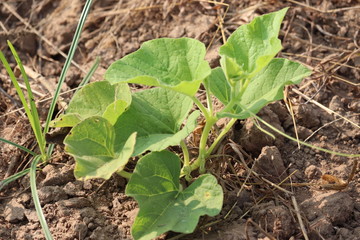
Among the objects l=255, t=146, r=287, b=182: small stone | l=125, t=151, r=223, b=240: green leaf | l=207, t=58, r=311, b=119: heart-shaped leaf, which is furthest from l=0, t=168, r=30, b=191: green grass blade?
l=255, t=146, r=287, b=182: small stone

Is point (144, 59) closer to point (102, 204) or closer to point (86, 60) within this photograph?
point (102, 204)

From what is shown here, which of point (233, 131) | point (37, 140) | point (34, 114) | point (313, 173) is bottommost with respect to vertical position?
point (313, 173)

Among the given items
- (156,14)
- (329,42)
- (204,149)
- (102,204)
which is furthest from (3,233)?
(329,42)

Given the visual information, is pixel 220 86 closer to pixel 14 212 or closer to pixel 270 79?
pixel 270 79

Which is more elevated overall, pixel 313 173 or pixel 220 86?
pixel 220 86

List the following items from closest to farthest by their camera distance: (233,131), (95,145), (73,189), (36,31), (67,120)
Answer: (95,145), (67,120), (73,189), (233,131), (36,31)

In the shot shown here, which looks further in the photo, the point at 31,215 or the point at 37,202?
the point at 31,215

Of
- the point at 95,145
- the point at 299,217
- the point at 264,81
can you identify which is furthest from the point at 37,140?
the point at 299,217

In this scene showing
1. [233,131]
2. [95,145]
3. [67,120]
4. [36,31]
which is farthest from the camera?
[36,31]

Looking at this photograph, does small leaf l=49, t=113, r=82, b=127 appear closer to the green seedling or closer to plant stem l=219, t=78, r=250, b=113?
the green seedling
